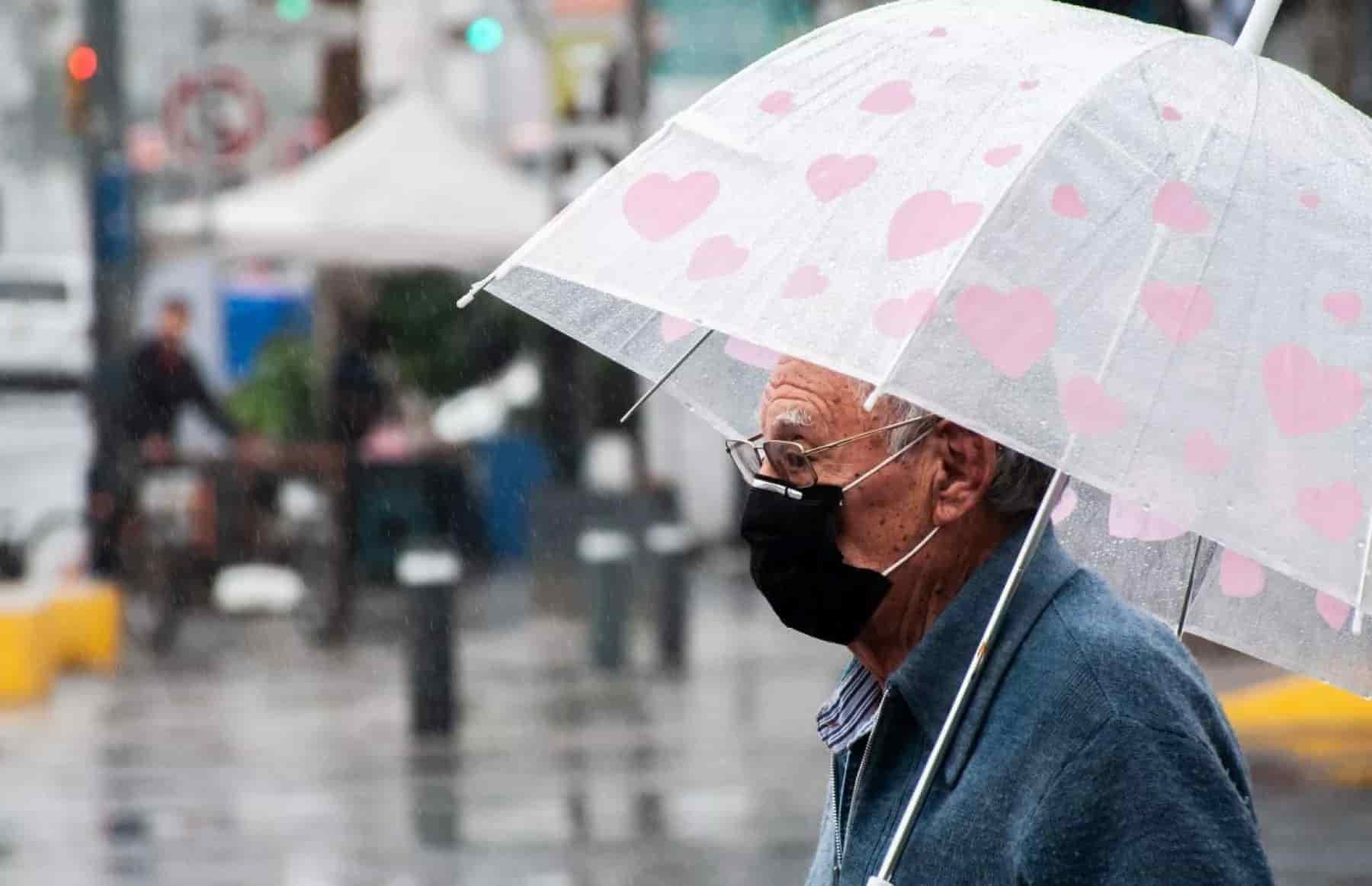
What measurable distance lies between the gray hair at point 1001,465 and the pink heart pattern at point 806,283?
13 cm

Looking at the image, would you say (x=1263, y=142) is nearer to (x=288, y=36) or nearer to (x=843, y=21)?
(x=843, y=21)

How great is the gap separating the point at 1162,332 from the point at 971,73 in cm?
40

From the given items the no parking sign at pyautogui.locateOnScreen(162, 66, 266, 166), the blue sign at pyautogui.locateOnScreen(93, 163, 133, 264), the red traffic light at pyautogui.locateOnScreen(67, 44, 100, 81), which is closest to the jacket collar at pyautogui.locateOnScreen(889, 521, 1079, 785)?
the blue sign at pyautogui.locateOnScreen(93, 163, 133, 264)

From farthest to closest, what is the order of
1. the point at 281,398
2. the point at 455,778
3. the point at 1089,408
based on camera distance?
the point at 281,398 < the point at 455,778 < the point at 1089,408

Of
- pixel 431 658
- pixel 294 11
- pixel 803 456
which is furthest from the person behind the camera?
pixel 294 11

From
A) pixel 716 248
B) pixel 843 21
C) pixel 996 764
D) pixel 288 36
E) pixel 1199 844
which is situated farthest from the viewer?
pixel 288 36

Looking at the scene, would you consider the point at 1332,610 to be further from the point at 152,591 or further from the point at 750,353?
the point at 152,591

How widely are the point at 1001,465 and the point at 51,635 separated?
1235 centimetres

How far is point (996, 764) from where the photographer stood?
2.32 metres

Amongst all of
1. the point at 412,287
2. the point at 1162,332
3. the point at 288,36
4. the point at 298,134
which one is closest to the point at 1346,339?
the point at 1162,332

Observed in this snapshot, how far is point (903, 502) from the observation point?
259 centimetres

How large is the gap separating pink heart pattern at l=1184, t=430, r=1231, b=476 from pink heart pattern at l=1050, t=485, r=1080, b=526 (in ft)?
1.80

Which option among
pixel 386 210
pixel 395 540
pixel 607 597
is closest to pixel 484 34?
pixel 386 210

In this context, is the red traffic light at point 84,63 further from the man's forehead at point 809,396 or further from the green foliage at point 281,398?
the man's forehead at point 809,396
